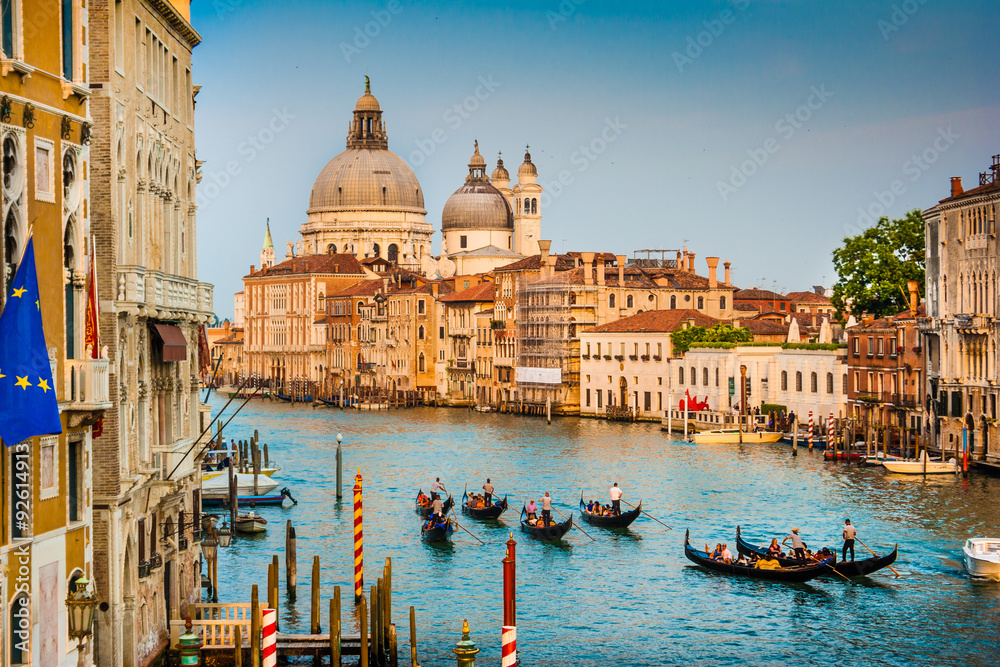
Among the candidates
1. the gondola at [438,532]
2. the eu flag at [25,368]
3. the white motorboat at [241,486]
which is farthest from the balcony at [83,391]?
the white motorboat at [241,486]

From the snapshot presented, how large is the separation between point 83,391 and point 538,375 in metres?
61.3

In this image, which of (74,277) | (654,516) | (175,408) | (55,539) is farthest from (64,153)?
(654,516)

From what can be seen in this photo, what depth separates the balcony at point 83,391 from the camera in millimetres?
12469

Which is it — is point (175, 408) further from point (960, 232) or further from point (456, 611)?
point (960, 232)

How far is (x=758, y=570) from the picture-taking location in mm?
25094

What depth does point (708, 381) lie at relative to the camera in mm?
59250

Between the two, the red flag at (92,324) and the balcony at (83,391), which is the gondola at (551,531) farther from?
the balcony at (83,391)

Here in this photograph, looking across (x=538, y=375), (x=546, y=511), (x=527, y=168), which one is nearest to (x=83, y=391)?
(x=546, y=511)

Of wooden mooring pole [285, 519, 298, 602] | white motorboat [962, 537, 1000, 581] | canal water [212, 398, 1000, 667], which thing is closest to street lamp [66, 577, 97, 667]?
canal water [212, 398, 1000, 667]

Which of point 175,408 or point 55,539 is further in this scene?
point 175,408

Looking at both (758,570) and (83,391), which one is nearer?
(83,391)

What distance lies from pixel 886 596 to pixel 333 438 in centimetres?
3751

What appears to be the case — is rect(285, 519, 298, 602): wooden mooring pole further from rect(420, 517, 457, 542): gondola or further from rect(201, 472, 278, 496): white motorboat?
rect(201, 472, 278, 496): white motorboat

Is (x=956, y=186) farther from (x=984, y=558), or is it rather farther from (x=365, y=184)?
(x=365, y=184)
